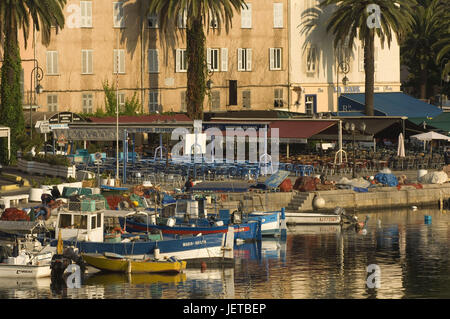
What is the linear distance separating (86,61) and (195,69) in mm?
9739

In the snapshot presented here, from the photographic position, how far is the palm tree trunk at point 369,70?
101m

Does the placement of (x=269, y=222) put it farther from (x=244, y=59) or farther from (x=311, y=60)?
(x=311, y=60)

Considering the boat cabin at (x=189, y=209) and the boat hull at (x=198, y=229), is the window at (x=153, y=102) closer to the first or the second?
the boat hull at (x=198, y=229)

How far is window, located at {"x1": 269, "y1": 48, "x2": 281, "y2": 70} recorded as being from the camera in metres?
104

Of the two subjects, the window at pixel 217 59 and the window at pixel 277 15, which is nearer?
the window at pixel 217 59

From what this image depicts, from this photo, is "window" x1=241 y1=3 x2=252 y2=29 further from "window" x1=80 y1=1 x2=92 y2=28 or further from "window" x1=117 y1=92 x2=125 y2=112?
"window" x1=80 y1=1 x2=92 y2=28

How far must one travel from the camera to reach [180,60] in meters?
102

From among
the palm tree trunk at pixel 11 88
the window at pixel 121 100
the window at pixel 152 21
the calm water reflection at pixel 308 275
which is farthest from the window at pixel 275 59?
the calm water reflection at pixel 308 275

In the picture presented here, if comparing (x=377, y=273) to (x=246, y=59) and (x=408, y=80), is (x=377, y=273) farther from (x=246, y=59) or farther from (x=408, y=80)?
(x=408, y=80)

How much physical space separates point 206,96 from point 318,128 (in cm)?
1980

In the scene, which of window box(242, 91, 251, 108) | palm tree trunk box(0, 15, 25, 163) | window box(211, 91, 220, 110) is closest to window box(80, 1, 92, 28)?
window box(211, 91, 220, 110)

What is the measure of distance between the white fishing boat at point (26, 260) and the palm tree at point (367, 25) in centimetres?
5335

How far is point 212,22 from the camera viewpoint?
318 feet

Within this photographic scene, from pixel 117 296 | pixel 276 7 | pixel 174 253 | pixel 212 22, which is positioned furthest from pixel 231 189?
pixel 276 7
